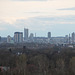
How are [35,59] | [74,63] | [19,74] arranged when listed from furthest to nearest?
1. [35,59]
2. [74,63]
3. [19,74]

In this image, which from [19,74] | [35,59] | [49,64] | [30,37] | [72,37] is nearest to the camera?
[19,74]

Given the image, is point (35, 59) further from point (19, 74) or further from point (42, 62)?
point (19, 74)

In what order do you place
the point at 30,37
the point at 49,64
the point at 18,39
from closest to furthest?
the point at 49,64 < the point at 18,39 < the point at 30,37

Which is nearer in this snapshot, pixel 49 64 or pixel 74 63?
pixel 74 63

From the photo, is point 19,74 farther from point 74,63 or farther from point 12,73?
point 74,63

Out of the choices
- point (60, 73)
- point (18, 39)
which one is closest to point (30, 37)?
point (18, 39)

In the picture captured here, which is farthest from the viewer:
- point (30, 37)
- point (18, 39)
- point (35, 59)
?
point (30, 37)

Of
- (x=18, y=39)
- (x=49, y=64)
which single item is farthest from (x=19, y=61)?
(x=18, y=39)

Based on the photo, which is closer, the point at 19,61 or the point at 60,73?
the point at 60,73
